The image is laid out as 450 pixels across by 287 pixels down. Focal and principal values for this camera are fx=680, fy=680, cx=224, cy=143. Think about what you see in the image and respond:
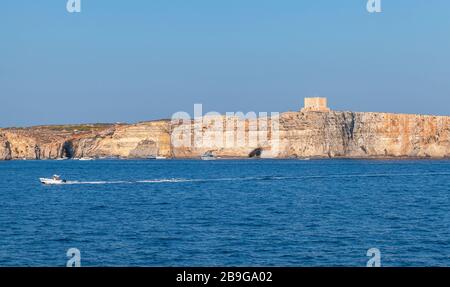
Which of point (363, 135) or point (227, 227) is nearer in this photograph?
point (227, 227)

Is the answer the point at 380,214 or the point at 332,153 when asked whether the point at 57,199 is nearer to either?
the point at 380,214

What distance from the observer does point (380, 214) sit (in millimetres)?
46719

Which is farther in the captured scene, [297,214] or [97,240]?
[297,214]

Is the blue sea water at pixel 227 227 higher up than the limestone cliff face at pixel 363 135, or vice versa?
the limestone cliff face at pixel 363 135

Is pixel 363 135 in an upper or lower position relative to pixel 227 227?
→ upper

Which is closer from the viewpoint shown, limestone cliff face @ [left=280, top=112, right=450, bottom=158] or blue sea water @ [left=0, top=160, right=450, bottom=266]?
blue sea water @ [left=0, top=160, right=450, bottom=266]

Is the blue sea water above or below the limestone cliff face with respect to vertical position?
below

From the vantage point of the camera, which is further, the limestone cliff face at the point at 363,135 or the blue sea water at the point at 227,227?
the limestone cliff face at the point at 363,135
